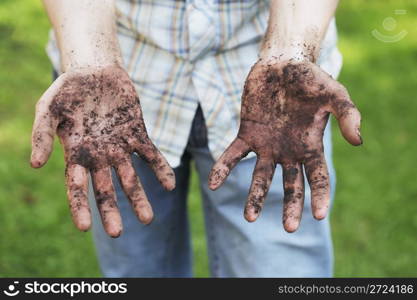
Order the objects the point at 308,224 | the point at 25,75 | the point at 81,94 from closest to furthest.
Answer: the point at 81,94
the point at 308,224
the point at 25,75

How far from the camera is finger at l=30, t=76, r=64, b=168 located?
1.40 metres

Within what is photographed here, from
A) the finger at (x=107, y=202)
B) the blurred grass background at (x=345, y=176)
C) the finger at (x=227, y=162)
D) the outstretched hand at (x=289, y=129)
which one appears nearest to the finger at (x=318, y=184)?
the outstretched hand at (x=289, y=129)

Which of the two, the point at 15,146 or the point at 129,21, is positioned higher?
the point at 15,146

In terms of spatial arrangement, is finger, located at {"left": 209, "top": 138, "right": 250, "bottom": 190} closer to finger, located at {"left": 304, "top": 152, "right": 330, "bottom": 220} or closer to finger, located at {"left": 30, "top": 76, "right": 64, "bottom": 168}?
finger, located at {"left": 304, "top": 152, "right": 330, "bottom": 220}

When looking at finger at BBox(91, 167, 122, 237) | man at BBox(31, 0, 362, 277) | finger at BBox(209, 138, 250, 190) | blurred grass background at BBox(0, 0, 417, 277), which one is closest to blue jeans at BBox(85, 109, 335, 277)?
man at BBox(31, 0, 362, 277)

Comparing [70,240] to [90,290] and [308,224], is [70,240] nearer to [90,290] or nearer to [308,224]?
[90,290]

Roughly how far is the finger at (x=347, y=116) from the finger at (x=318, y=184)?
0.09 meters

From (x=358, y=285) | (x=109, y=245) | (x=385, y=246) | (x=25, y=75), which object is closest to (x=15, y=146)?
(x=25, y=75)

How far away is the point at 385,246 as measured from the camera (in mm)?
2863

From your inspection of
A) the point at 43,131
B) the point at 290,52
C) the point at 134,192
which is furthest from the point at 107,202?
the point at 290,52

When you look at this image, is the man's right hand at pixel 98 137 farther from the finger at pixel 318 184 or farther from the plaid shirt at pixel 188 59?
the finger at pixel 318 184

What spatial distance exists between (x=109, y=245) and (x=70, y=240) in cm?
97

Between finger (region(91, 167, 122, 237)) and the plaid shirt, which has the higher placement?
the plaid shirt

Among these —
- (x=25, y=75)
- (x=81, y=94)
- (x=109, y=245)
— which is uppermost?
(x=25, y=75)
